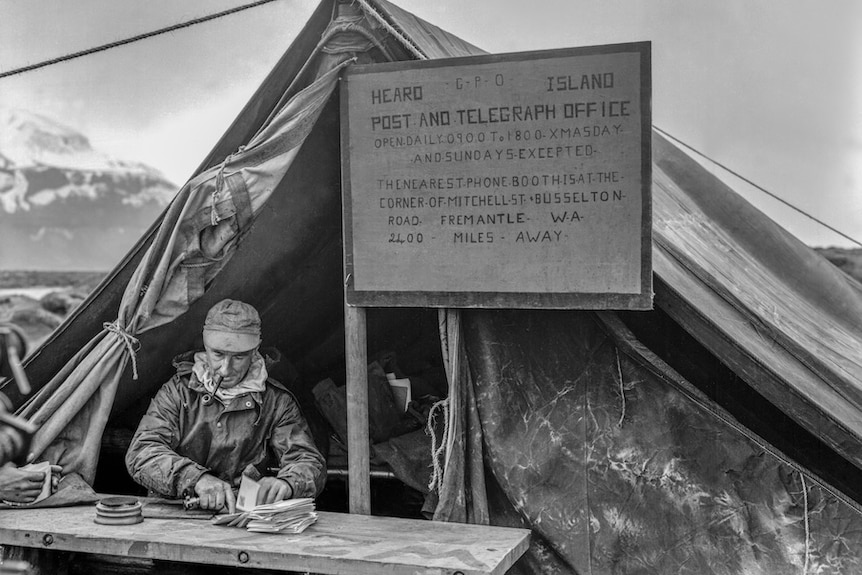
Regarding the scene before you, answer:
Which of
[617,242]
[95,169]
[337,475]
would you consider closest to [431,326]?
[337,475]

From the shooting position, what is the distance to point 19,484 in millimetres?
3438

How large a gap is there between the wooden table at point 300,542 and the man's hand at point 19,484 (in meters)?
0.06

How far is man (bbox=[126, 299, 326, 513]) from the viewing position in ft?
11.8

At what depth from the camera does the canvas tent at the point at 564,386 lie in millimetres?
3238

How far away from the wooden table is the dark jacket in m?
0.31

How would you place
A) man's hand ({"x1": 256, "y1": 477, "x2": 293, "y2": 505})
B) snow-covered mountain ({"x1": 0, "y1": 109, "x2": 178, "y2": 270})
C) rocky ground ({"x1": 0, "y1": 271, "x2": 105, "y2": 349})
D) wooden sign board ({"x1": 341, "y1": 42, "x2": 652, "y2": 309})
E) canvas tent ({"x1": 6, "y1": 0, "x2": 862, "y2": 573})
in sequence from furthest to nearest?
snow-covered mountain ({"x1": 0, "y1": 109, "x2": 178, "y2": 270}) < rocky ground ({"x1": 0, "y1": 271, "x2": 105, "y2": 349}) < man's hand ({"x1": 256, "y1": 477, "x2": 293, "y2": 505}) < canvas tent ({"x1": 6, "y1": 0, "x2": 862, "y2": 573}) < wooden sign board ({"x1": 341, "y1": 42, "x2": 652, "y2": 309})

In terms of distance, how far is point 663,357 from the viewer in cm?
371

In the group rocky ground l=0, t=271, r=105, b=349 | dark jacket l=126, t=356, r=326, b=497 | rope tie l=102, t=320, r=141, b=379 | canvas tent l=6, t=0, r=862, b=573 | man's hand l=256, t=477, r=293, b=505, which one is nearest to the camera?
canvas tent l=6, t=0, r=862, b=573

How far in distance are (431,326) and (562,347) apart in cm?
163

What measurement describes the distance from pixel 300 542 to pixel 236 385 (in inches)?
36.2

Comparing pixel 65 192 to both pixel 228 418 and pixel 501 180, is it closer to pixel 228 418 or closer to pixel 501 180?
Answer: pixel 228 418

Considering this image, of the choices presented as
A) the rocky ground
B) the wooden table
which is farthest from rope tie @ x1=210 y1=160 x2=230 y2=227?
the rocky ground

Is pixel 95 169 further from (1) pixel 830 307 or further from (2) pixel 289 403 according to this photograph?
(1) pixel 830 307

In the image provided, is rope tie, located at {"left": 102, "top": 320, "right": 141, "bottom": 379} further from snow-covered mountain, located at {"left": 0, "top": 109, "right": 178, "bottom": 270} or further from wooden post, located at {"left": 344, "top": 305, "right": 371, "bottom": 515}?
snow-covered mountain, located at {"left": 0, "top": 109, "right": 178, "bottom": 270}
